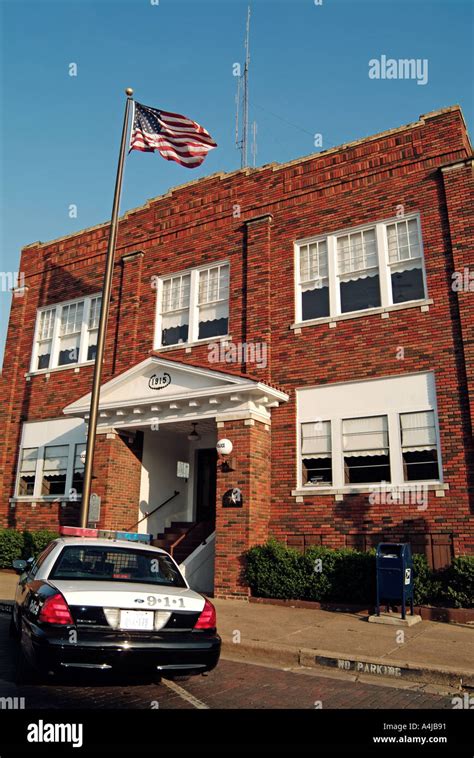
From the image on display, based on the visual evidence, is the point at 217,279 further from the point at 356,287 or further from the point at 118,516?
the point at 118,516

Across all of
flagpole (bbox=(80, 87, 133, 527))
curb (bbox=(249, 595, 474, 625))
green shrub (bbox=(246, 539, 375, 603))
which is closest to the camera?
curb (bbox=(249, 595, 474, 625))

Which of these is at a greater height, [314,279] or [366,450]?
[314,279]

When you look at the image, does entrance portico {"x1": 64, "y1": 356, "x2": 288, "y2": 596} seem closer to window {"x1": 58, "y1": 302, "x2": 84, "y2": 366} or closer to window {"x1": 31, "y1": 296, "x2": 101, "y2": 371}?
window {"x1": 31, "y1": 296, "x2": 101, "y2": 371}

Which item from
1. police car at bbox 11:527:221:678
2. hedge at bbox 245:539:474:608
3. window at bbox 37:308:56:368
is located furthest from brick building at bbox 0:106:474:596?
police car at bbox 11:527:221:678

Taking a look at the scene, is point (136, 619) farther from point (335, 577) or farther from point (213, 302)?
point (213, 302)

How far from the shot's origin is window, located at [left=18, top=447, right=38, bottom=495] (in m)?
17.3

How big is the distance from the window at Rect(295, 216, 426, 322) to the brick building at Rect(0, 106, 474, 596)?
34 millimetres

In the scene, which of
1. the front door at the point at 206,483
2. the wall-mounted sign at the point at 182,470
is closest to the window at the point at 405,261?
the front door at the point at 206,483

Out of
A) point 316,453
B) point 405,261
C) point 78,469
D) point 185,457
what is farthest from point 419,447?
point 78,469

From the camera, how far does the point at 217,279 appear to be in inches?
610

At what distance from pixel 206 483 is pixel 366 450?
520cm

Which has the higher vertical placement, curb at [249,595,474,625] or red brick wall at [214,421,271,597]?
red brick wall at [214,421,271,597]

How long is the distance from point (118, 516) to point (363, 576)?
20.6ft

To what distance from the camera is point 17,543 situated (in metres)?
15.7
